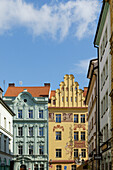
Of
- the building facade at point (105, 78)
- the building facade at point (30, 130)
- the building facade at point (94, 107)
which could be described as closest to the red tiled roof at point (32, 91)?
the building facade at point (30, 130)

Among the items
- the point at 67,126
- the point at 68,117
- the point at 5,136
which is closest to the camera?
the point at 5,136

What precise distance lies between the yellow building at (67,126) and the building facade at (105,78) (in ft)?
109

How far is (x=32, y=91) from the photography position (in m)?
69.4

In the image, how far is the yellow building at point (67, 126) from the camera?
64.1 meters

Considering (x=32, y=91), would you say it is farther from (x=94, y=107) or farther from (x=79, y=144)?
(x=94, y=107)

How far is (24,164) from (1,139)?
65.6 ft

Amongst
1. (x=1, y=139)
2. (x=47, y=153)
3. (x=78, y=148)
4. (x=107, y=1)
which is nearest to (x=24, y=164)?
(x=47, y=153)

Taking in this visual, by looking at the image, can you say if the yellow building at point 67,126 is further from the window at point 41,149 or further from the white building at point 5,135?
the white building at point 5,135

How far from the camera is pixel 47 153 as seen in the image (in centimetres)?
6419

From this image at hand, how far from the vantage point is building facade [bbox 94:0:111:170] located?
2461 centimetres

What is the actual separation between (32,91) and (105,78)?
140 ft

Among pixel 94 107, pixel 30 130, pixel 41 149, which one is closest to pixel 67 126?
pixel 41 149

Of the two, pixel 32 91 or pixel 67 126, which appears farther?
pixel 32 91

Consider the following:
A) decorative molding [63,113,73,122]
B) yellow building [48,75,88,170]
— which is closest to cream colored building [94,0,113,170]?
yellow building [48,75,88,170]
